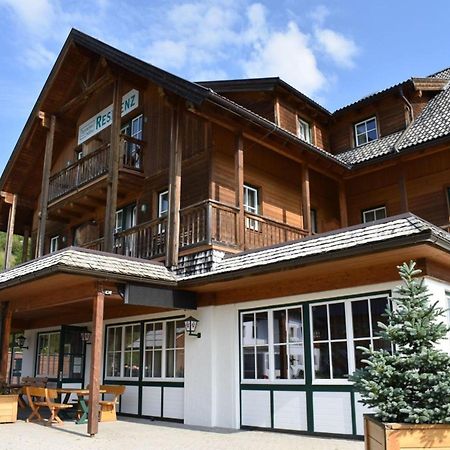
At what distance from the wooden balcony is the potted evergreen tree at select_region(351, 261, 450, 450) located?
5.58 metres

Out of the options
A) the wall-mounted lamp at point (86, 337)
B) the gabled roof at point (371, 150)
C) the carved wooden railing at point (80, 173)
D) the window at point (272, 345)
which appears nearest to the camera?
the window at point (272, 345)

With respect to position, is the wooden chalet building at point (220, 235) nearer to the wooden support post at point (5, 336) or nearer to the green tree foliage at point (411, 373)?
the wooden support post at point (5, 336)

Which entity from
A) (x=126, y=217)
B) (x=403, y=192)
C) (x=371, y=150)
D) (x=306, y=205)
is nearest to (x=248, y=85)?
(x=371, y=150)

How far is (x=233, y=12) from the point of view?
10.1m

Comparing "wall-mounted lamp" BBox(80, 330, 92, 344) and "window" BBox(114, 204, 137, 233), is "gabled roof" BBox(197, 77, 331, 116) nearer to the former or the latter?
"window" BBox(114, 204, 137, 233)

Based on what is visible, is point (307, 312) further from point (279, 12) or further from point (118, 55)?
point (118, 55)

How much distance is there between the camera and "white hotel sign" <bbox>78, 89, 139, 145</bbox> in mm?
15766

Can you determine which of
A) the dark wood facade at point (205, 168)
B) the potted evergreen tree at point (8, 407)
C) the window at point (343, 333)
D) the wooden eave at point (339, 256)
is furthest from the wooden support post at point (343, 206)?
the potted evergreen tree at point (8, 407)

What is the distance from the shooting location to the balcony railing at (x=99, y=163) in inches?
559

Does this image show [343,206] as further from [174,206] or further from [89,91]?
[89,91]

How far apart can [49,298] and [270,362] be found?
520 cm

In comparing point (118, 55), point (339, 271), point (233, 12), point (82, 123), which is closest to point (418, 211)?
point (339, 271)

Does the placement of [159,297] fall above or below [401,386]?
above

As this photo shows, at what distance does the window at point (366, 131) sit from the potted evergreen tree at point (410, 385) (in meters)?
11.7
